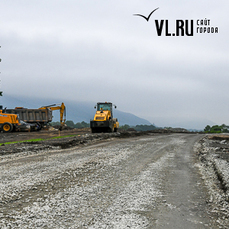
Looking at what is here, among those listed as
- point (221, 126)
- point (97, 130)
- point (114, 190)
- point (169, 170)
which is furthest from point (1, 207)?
point (221, 126)

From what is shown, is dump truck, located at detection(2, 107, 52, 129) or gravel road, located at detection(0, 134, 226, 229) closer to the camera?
gravel road, located at detection(0, 134, 226, 229)

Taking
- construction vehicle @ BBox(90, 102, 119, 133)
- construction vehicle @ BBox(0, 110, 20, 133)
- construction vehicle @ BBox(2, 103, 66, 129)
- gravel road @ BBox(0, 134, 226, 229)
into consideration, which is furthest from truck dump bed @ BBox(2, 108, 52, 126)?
gravel road @ BBox(0, 134, 226, 229)

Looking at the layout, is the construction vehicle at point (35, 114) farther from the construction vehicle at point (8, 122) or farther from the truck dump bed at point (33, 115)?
the construction vehicle at point (8, 122)

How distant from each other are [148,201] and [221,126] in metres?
61.1

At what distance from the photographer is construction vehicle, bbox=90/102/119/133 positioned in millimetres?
27641

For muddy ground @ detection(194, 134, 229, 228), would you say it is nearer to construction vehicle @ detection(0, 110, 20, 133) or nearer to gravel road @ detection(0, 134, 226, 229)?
gravel road @ detection(0, 134, 226, 229)

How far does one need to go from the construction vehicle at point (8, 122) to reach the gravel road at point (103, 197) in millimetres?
23457

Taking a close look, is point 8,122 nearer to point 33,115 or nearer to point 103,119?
point 33,115

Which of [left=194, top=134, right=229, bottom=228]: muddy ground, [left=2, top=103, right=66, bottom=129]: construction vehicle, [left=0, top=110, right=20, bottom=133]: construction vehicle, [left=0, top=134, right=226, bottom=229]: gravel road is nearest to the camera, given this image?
[left=0, top=134, right=226, bottom=229]: gravel road

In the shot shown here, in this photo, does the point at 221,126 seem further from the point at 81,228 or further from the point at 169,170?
the point at 81,228

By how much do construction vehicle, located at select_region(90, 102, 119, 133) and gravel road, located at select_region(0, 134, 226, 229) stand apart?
61.1 ft

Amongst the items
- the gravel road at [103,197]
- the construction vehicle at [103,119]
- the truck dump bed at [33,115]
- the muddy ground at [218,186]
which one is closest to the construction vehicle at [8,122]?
the truck dump bed at [33,115]

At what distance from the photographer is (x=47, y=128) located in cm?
3834

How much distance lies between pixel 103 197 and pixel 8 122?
2838 cm
